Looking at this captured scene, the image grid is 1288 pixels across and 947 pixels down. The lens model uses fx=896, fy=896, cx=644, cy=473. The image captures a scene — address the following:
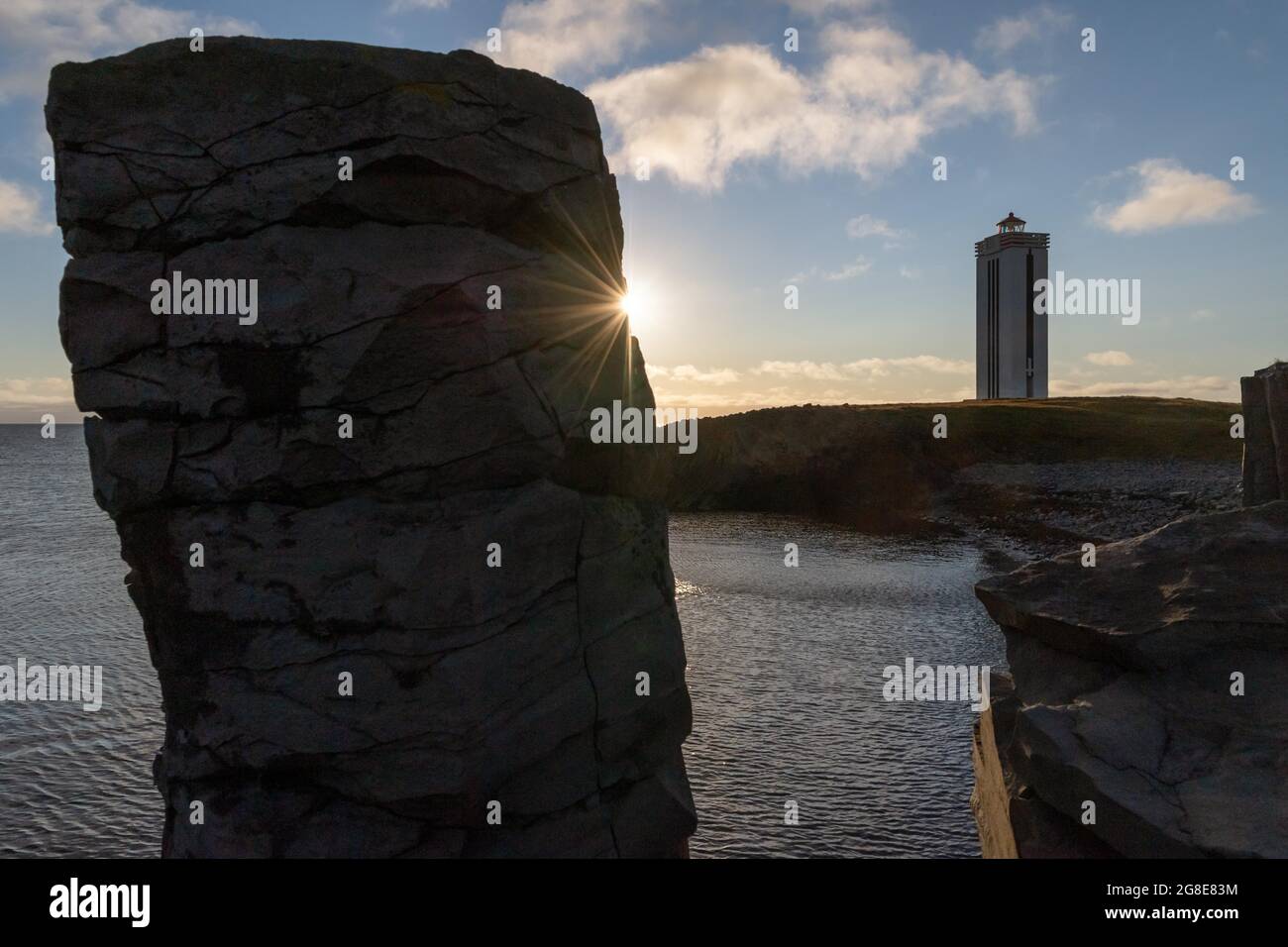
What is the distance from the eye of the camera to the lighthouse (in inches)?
3597

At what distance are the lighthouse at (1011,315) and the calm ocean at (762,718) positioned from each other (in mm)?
65833

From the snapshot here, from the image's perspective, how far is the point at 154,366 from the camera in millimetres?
8164

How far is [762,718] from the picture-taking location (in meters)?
17.1

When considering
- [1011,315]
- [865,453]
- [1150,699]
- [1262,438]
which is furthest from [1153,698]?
[1011,315]

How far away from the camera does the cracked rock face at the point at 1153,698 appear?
25.6 feet

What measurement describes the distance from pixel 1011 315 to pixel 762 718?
291ft

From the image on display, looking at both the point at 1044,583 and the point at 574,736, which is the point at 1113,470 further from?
the point at 574,736

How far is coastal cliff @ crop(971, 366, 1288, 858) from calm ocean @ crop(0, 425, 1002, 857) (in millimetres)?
2745

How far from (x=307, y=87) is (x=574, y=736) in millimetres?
6587

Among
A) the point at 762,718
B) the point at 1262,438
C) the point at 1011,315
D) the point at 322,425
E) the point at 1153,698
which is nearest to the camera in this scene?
the point at 322,425

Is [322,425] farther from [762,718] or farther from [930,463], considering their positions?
[930,463]

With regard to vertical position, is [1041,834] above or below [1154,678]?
below

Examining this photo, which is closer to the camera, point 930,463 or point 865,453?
point 930,463

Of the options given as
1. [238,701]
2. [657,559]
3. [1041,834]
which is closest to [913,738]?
[1041,834]
